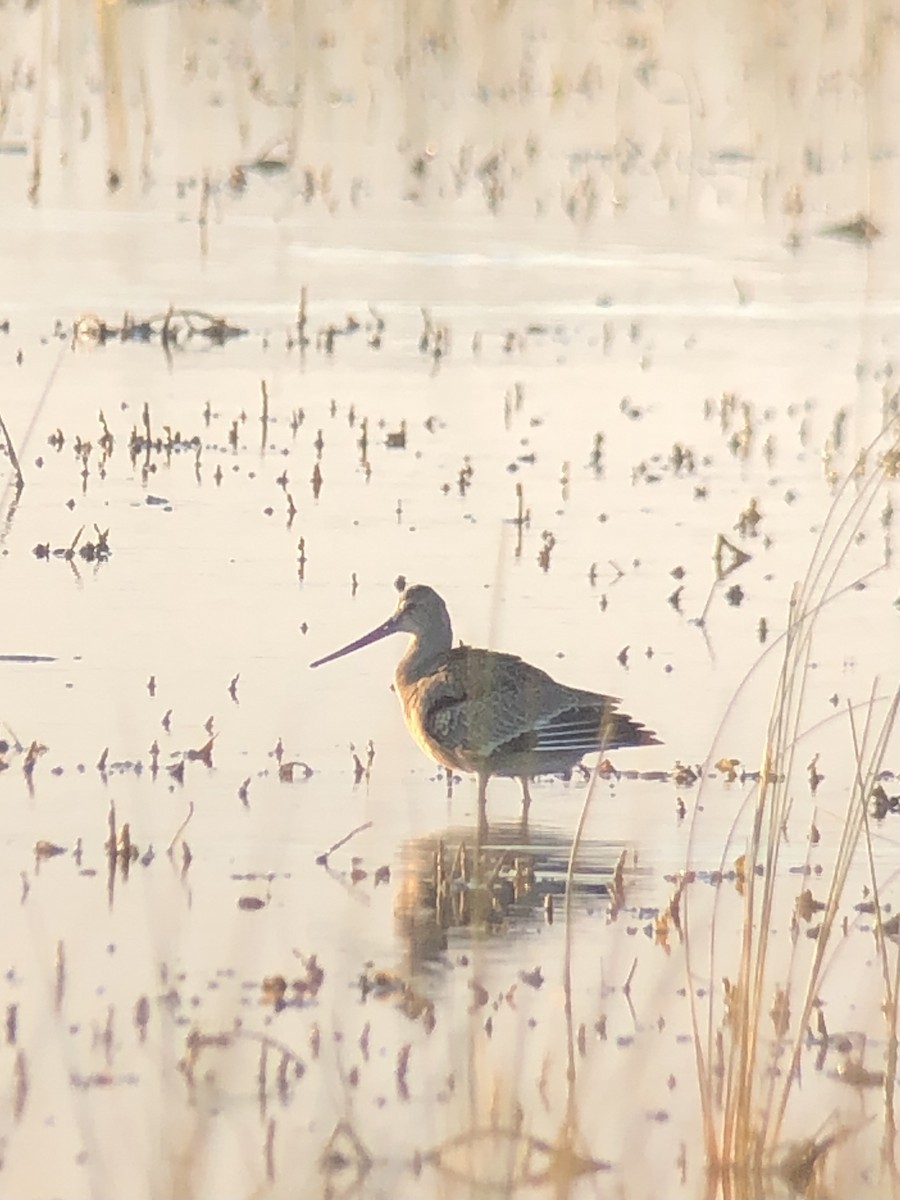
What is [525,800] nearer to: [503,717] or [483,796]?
[483,796]

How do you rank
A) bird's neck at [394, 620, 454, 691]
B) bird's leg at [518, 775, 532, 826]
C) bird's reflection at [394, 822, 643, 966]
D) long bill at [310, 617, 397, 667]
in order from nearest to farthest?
bird's reflection at [394, 822, 643, 966]
bird's leg at [518, 775, 532, 826]
bird's neck at [394, 620, 454, 691]
long bill at [310, 617, 397, 667]

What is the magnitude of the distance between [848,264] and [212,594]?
25.3ft

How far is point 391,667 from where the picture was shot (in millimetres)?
9289

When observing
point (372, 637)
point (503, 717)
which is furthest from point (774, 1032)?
point (372, 637)

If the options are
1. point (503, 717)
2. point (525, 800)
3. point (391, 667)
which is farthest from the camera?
point (391, 667)

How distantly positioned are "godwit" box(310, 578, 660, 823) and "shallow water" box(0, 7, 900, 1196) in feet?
0.47

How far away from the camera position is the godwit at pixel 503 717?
770 cm

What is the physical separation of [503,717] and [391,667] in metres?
1.79

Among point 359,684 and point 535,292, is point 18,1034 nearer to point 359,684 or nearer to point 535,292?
point 359,684

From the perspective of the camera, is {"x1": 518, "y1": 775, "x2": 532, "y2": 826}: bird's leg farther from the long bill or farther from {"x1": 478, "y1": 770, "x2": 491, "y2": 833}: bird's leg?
the long bill

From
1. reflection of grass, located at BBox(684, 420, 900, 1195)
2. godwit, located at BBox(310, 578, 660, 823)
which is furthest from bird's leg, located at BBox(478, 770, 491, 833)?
reflection of grass, located at BBox(684, 420, 900, 1195)

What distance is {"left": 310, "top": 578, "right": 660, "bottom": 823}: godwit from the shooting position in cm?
770

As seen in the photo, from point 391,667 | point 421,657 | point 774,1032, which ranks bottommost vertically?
point 774,1032

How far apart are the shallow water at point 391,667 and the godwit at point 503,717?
14 cm
